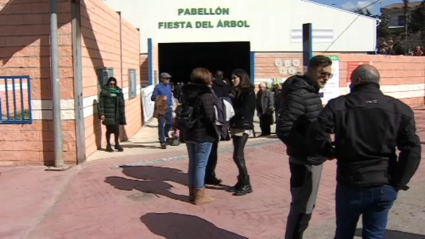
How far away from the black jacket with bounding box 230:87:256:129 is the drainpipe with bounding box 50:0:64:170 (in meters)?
3.29

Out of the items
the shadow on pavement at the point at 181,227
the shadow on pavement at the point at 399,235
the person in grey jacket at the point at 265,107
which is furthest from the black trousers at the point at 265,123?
the shadow on pavement at the point at 399,235

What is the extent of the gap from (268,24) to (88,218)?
2407cm

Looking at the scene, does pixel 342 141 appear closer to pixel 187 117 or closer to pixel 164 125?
pixel 187 117

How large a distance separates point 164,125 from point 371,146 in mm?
7672

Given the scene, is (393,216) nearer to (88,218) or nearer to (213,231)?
(213,231)

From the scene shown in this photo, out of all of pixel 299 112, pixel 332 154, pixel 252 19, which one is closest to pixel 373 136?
pixel 332 154

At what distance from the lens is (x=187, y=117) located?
581cm

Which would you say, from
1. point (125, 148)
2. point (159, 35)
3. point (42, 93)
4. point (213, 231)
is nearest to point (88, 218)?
point (213, 231)

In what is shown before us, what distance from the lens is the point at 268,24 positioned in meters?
28.2

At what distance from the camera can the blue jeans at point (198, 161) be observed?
583cm

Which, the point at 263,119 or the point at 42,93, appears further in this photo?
the point at 263,119

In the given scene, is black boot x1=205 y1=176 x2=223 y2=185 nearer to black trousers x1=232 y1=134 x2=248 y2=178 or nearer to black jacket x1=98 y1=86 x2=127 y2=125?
black trousers x1=232 y1=134 x2=248 y2=178

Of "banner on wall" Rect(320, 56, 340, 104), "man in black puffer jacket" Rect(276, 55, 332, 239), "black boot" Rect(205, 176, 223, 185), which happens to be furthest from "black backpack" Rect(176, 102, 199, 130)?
"banner on wall" Rect(320, 56, 340, 104)

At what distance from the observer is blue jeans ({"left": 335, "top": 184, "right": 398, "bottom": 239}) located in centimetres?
325
